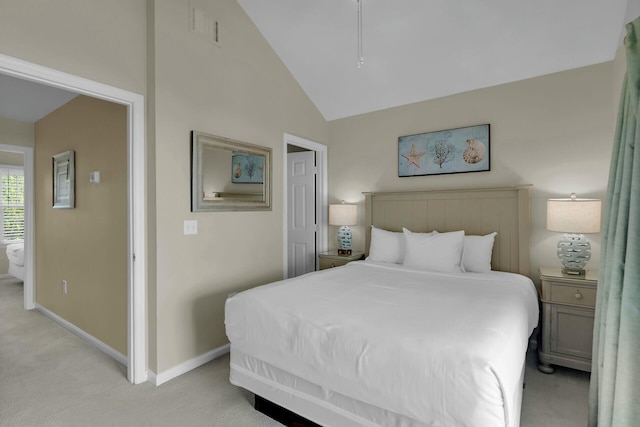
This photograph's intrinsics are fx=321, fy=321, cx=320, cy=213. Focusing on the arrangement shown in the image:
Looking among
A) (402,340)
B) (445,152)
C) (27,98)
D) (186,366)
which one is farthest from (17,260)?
(445,152)

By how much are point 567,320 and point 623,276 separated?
67.9 inches

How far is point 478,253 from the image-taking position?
298 cm

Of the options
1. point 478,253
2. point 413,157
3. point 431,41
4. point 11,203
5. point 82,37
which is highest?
point 431,41

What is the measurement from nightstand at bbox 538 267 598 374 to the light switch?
2.86m

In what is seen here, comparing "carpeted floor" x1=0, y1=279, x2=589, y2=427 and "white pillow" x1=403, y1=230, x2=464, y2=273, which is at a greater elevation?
"white pillow" x1=403, y1=230, x2=464, y2=273

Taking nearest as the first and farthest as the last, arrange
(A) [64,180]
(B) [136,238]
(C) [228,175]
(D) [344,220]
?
(B) [136,238] < (C) [228,175] < (A) [64,180] < (D) [344,220]

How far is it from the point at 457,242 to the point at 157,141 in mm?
2693

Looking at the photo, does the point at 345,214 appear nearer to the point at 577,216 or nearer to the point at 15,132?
the point at 577,216

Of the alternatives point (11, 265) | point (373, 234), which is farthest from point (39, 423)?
point (11, 265)

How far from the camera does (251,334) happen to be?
1.96 metres

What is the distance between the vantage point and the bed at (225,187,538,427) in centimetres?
128

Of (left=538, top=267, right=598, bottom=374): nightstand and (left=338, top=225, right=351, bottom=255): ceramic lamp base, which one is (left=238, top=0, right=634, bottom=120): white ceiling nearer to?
(left=338, top=225, right=351, bottom=255): ceramic lamp base

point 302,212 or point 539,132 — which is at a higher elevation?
point 539,132

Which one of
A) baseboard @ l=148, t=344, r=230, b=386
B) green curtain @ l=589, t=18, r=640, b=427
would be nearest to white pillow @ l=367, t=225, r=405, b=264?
baseboard @ l=148, t=344, r=230, b=386
